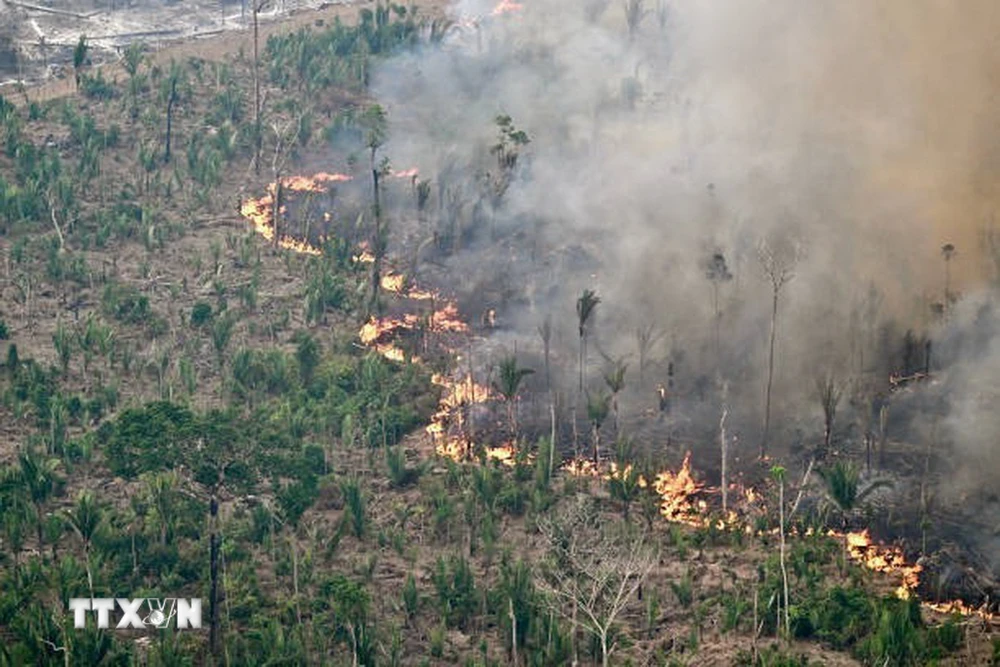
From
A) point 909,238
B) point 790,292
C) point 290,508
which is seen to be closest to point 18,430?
point 290,508

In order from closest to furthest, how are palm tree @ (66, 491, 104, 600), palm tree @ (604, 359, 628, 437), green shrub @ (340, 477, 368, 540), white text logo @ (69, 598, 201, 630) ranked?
white text logo @ (69, 598, 201, 630), palm tree @ (66, 491, 104, 600), green shrub @ (340, 477, 368, 540), palm tree @ (604, 359, 628, 437)

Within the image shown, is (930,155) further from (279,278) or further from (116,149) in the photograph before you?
(116,149)

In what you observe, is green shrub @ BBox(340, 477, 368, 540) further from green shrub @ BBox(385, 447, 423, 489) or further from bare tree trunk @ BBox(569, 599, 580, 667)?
bare tree trunk @ BBox(569, 599, 580, 667)

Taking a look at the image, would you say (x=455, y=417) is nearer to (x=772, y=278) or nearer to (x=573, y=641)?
(x=772, y=278)

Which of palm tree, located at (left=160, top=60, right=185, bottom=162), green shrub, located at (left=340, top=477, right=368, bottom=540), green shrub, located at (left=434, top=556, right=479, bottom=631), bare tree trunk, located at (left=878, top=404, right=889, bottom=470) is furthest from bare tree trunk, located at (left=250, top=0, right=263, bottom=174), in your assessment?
bare tree trunk, located at (left=878, top=404, right=889, bottom=470)

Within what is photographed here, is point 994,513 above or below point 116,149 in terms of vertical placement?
below

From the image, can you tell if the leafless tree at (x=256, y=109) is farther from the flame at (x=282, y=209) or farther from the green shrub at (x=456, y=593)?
the green shrub at (x=456, y=593)

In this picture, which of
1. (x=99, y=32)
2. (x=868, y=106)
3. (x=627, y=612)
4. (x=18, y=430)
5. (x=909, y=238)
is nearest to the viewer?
(x=627, y=612)

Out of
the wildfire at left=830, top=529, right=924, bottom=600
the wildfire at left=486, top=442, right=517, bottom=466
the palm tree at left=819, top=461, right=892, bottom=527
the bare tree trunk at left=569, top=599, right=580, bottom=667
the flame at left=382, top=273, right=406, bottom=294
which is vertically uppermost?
the flame at left=382, top=273, right=406, bottom=294
